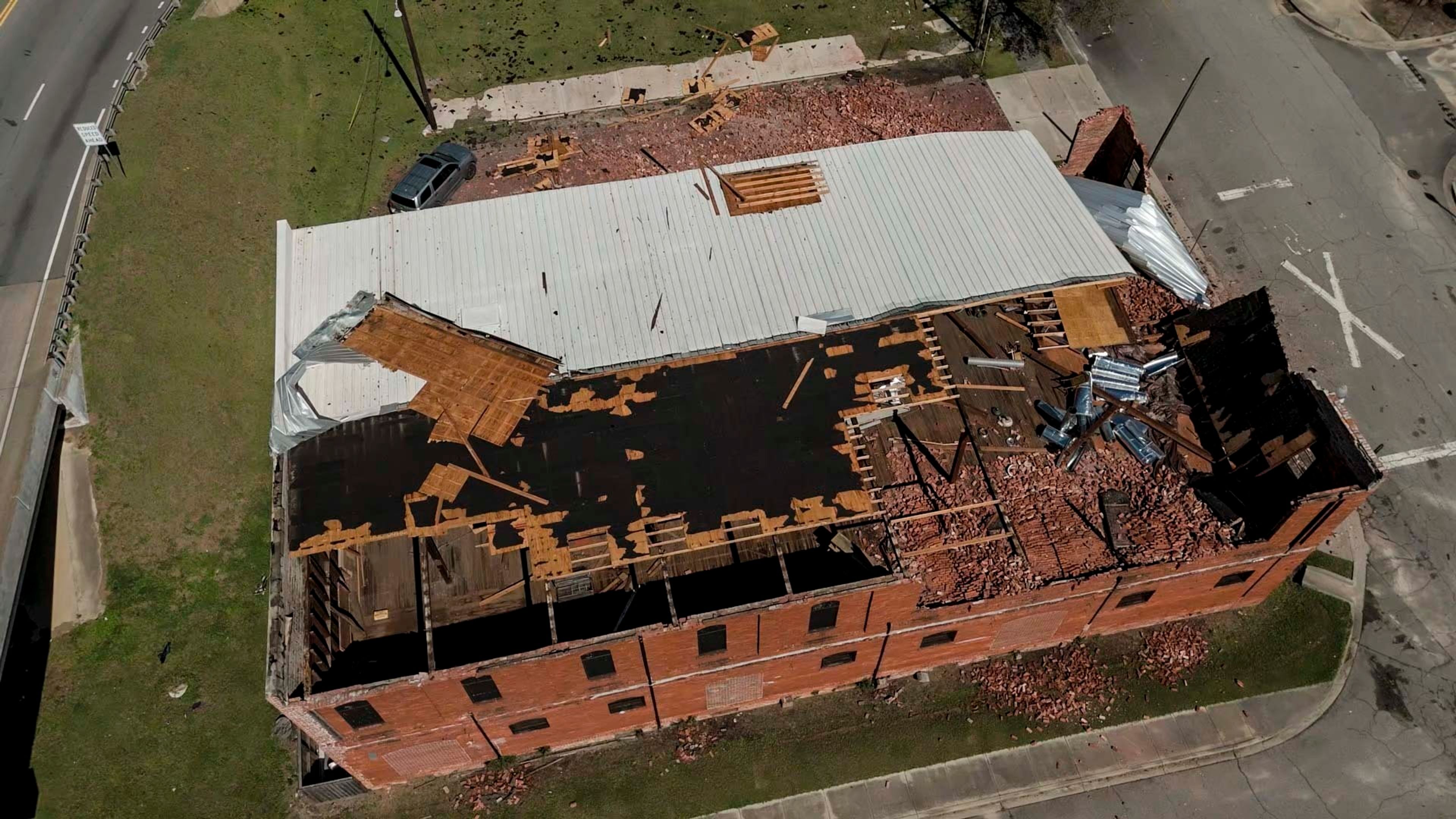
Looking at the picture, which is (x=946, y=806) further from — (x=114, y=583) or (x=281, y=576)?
(x=114, y=583)

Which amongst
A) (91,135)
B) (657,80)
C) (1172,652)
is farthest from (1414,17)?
(91,135)

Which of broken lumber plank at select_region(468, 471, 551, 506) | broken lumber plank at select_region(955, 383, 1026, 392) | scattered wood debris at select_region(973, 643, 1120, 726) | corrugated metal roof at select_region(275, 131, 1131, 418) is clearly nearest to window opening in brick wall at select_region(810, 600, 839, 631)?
scattered wood debris at select_region(973, 643, 1120, 726)

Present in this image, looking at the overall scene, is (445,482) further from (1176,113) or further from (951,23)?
(951,23)

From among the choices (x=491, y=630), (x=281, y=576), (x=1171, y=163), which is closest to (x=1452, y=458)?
(x=1171, y=163)

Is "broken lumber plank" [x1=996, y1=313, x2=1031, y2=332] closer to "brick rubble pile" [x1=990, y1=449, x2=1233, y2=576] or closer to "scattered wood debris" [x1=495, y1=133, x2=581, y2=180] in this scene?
"brick rubble pile" [x1=990, y1=449, x2=1233, y2=576]

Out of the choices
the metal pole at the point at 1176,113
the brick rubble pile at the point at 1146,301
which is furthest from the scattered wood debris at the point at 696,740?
the metal pole at the point at 1176,113
